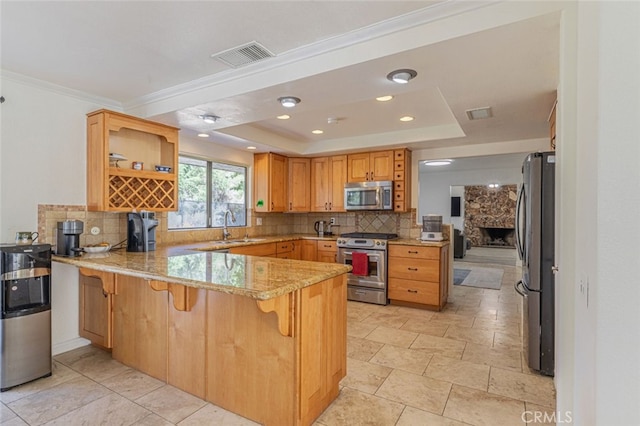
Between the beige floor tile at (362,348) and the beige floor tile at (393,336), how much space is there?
0.35 ft

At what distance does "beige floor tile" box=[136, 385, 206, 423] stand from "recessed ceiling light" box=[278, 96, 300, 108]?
233 centimetres

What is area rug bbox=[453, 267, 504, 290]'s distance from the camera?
230 inches

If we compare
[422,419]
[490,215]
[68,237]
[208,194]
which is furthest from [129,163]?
[490,215]

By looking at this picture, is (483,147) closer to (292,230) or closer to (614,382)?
(292,230)

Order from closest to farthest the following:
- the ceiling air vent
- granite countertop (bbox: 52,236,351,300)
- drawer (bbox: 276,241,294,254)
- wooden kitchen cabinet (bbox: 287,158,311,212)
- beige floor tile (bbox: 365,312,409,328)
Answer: granite countertop (bbox: 52,236,351,300), the ceiling air vent, beige floor tile (bbox: 365,312,409,328), drawer (bbox: 276,241,294,254), wooden kitchen cabinet (bbox: 287,158,311,212)

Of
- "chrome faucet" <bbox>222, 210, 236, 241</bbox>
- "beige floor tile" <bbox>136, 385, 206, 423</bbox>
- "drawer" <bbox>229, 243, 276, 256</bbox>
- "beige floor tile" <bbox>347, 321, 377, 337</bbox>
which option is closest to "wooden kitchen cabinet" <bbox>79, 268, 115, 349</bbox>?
"beige floor tile" <bbox>136, 385, 206, 423</bbox>

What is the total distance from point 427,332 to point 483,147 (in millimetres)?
2603

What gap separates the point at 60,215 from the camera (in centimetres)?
295

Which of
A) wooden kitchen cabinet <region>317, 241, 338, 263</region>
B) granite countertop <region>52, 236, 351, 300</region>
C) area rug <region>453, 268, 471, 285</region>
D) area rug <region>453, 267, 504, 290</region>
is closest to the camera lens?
granite countertop <region>52, 236, 351, 300</region>

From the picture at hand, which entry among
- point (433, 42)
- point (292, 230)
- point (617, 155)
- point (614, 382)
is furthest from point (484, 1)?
point (292, 230)

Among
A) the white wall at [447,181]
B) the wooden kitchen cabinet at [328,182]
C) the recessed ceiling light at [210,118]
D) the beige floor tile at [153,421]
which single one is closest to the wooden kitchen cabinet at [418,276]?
the wooden kitchen cabinet at [328,182]

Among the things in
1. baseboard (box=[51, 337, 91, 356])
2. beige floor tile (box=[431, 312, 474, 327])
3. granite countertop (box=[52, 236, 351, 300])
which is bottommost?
beige floor tile (box=[431, 312, 474, 327])

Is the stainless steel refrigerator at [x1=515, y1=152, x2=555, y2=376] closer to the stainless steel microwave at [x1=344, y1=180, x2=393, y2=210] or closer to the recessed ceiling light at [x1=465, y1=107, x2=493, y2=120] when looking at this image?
the recessed ceiling light at [x1=465, y1=107, x2=493, y2=120]

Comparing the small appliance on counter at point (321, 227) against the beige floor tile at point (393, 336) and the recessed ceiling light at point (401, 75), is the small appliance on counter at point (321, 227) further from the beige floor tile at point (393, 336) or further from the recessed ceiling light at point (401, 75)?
the recessed ceiling light at point (401, 75)
